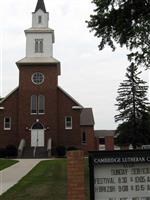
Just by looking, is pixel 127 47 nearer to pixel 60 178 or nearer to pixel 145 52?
pixel 145 52

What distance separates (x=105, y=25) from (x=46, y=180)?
7.50 metres

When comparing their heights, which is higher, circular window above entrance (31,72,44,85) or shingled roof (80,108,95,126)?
circular window above entrance (31,72,44,85)

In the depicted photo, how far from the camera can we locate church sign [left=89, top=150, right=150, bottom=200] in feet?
27.6

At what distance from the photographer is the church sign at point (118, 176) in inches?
332

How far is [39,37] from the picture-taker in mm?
56875

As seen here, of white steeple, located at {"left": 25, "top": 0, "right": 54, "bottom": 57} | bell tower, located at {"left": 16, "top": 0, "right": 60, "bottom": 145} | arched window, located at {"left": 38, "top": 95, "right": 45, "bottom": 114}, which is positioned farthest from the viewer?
white steeple, located at {"left": 25, "top": 0, "right": 54, "bottom": 57}

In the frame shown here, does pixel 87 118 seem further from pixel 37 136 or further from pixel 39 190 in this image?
pixel 39 190

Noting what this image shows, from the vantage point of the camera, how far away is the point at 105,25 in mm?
21016

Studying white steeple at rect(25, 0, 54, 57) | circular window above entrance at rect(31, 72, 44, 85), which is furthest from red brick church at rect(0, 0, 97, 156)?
white steeple at rect(25, 0, 54, 57)

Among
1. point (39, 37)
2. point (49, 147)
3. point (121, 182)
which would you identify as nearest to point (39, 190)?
point (121, 182)

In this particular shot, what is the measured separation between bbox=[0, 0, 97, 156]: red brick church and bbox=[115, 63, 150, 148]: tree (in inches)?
347

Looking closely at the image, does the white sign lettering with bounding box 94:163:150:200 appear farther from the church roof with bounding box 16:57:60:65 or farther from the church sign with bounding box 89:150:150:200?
the church roof with bounding box 16:57:60:65

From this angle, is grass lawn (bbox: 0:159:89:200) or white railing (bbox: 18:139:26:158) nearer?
grass lawn (bbox: 0:159:89:200)

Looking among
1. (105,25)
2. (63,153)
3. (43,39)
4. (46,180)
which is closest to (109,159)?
(46,180)
